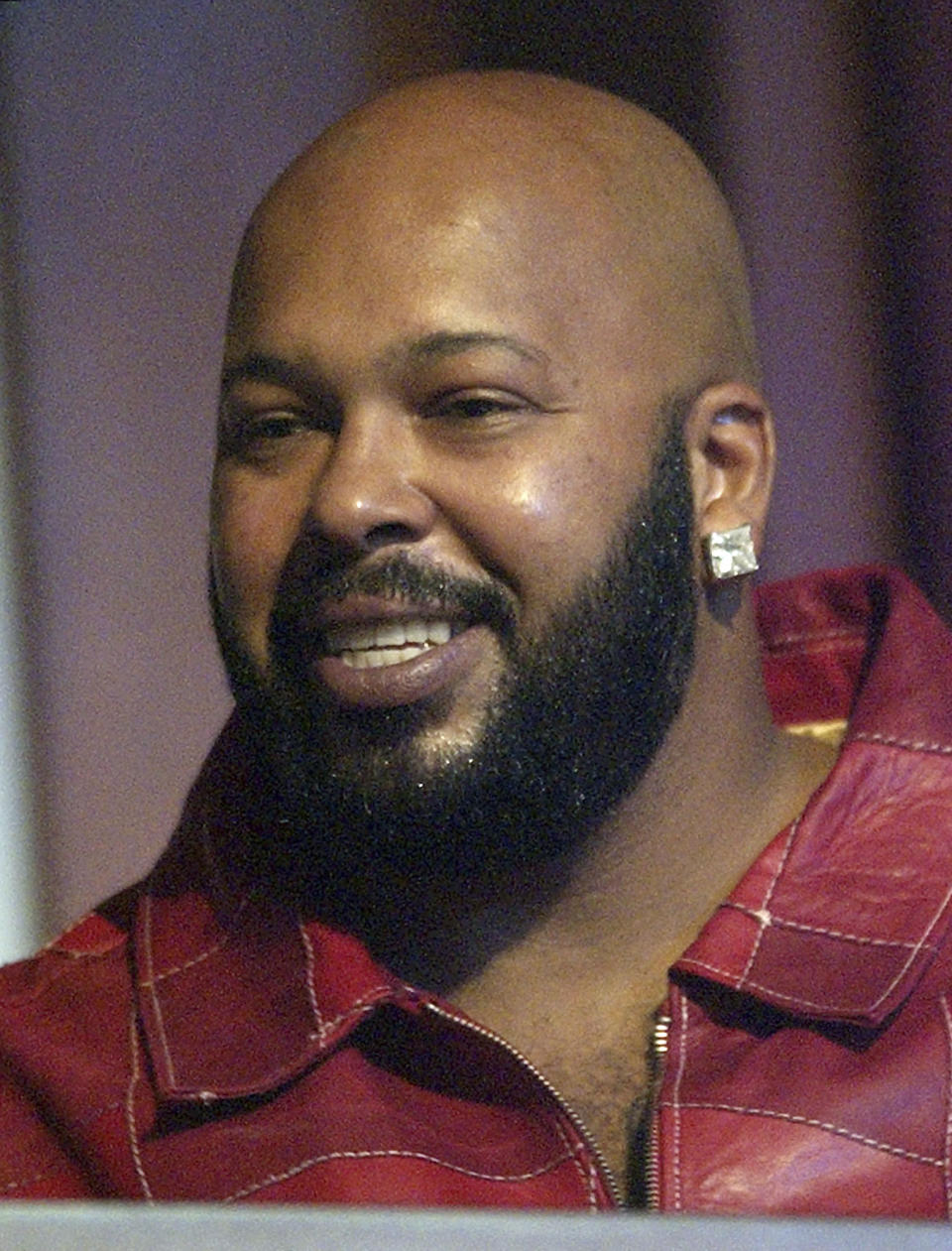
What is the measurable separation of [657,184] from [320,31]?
9.2 inches

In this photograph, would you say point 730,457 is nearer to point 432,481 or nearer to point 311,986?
point 432,481

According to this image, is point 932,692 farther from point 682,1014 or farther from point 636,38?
point 636,38

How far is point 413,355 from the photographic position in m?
1.10

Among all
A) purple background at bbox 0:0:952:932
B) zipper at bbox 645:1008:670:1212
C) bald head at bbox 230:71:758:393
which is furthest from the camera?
purple background at bbox 0:0:952:932

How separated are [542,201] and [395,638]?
0.24m

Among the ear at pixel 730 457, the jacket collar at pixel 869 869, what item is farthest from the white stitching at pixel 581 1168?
the ear at pixel 730 457

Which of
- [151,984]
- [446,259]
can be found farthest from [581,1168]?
[446,259]

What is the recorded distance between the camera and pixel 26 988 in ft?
3.87

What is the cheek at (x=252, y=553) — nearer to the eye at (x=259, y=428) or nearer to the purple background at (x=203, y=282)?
the eye at (x=259, y=428)

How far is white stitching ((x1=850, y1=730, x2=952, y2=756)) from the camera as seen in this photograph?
1.19 meters

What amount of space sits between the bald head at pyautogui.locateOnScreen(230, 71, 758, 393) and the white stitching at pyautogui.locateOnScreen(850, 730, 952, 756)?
0.21 metres

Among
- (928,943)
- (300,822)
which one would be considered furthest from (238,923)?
(928,943)

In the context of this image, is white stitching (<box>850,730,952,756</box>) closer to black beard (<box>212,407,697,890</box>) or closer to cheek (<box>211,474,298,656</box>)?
black beard (<box>212,407,697,890</box>)

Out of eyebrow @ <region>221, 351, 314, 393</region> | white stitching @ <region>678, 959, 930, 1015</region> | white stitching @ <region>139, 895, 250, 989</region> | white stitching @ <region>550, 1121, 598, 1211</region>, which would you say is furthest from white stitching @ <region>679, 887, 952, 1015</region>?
eyebrow @ <region>221, 351, 314, 393</region>
